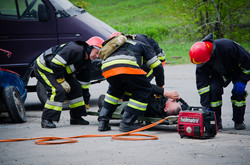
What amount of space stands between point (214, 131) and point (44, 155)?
7.48ft

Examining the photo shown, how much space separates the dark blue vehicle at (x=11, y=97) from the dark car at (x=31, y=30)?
1326 millimetres

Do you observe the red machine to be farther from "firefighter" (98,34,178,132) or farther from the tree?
the tree

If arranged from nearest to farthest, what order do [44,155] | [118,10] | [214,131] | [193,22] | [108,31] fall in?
[44,155], [214,131], [108,31], [193,22], [118,10]

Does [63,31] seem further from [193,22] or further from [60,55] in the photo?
[193,22]

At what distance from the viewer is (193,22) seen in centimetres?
2103

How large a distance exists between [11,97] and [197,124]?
339 cm

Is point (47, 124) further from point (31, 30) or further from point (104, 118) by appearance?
point (31, 30)

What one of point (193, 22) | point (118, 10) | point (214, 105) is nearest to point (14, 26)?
point (214, 105)

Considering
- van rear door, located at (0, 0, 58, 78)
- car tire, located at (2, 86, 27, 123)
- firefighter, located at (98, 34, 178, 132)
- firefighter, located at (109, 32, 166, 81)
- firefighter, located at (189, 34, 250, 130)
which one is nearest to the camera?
firefighter, located at (98, 34, 178, 132)

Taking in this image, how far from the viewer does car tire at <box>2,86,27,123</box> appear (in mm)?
7297

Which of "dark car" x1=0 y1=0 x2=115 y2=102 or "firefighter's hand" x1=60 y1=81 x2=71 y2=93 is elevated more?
"dark car" x1=0 y1=0 x2=115 y2=102

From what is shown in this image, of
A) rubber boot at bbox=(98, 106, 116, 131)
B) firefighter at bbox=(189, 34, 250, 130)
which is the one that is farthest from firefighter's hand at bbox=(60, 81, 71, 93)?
firefighter at bbox=(189, 34, 250, 130)

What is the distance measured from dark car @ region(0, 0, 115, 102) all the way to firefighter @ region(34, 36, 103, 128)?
6.34 ft

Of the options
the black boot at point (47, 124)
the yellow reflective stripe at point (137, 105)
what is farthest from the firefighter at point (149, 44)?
the black boot at point (47, 124)
